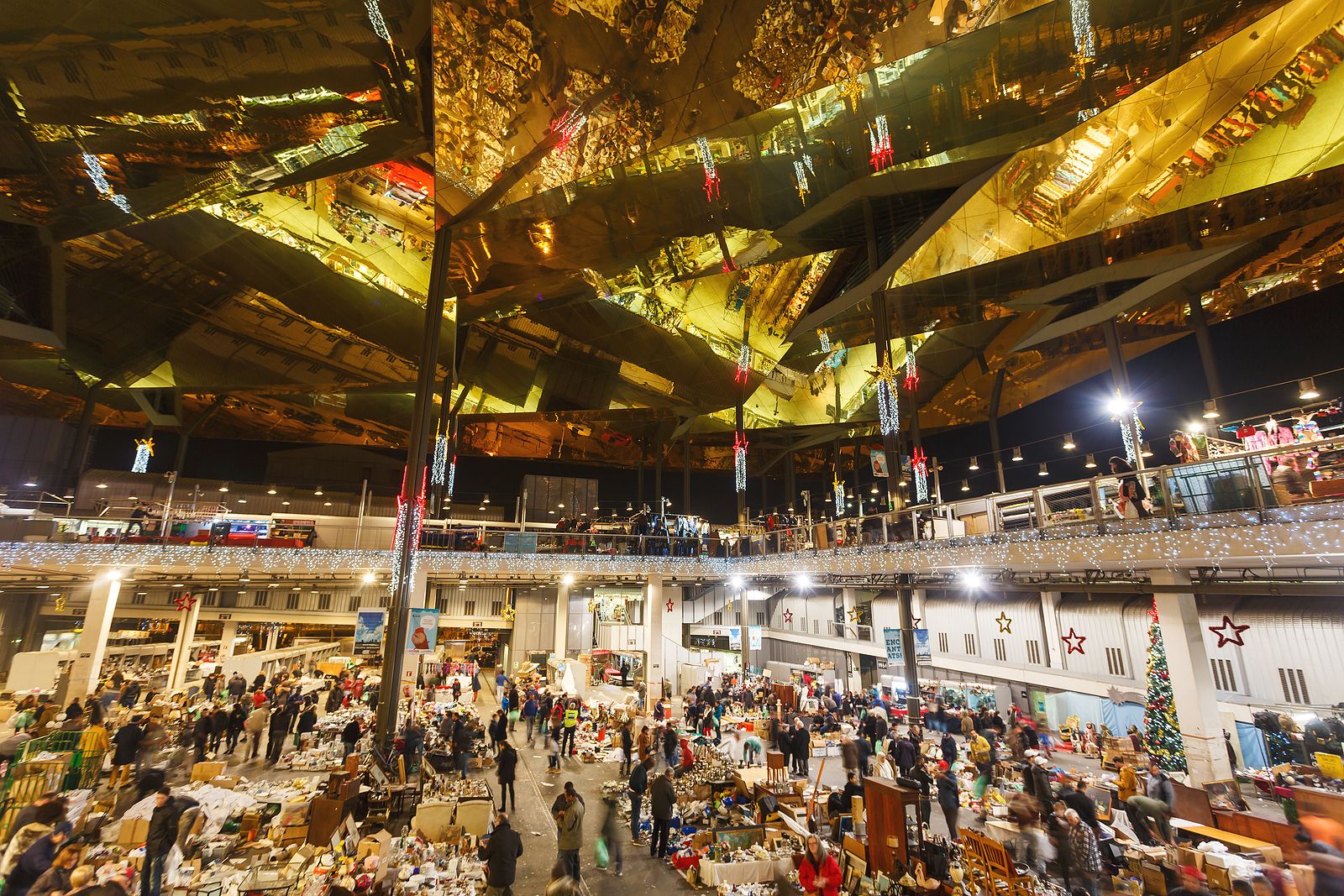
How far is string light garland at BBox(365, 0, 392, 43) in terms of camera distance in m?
7.48

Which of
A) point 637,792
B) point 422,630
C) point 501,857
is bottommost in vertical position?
point 637,792

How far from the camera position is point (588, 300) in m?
17.8

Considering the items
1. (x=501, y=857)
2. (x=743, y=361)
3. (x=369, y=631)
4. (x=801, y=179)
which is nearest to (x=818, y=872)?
(x=501, y=857)

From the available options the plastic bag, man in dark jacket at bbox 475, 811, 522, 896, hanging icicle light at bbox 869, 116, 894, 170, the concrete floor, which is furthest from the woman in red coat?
hanging icicle light at bbox 869, 116, 894, 170

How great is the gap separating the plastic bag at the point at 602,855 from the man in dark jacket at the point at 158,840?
4.83 m

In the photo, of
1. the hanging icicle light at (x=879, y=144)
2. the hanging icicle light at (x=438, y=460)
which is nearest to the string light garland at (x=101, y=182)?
the hanging icicle light at (x=438, y=460)

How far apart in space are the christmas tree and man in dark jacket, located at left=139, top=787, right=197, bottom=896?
13631 millimetres

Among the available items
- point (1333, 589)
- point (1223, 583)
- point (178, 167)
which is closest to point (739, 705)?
point (1223, 583)

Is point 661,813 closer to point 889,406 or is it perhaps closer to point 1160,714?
point 1160,714

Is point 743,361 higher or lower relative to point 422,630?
higher

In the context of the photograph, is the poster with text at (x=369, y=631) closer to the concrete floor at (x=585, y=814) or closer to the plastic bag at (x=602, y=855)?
the concrete floor at (x=585, y=814)

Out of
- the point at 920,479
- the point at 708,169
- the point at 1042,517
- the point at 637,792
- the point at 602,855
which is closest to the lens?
the point at 602,855

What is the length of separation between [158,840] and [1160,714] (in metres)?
13.9

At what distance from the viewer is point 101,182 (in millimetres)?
10312
